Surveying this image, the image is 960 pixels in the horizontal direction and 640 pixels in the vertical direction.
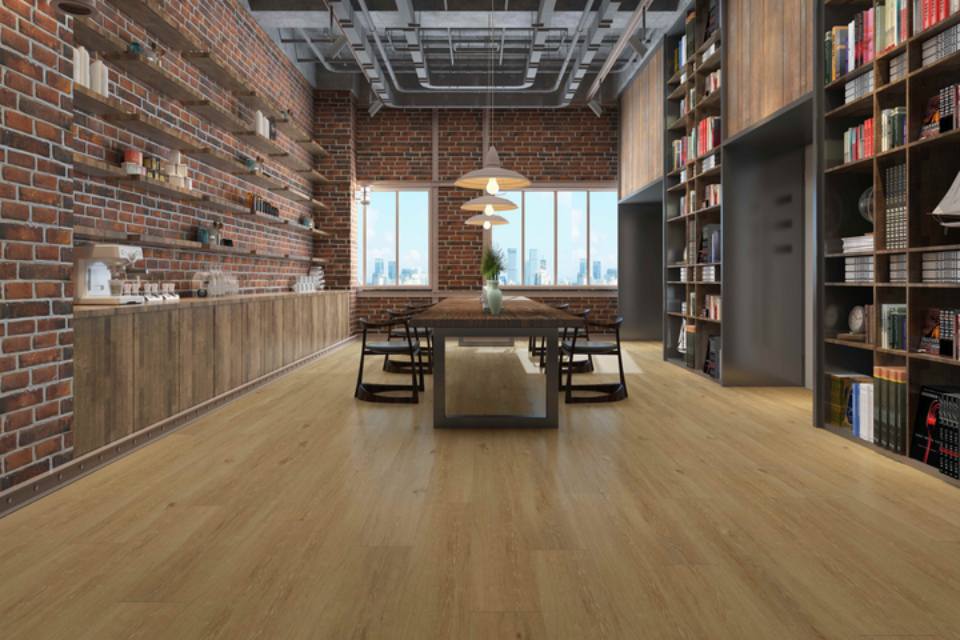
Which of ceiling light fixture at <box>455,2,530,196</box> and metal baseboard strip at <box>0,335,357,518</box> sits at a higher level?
ceiling light fixture at <box>455,2,530,196</box>

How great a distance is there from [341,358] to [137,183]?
416cm

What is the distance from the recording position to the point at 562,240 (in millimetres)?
12000

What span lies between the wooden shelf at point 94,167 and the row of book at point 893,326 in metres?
4.90

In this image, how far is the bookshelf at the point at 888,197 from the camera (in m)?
3.68

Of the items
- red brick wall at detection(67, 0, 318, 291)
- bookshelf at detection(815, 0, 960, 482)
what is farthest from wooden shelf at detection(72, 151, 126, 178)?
bookshelf at detection(815, 0, 960, 482)

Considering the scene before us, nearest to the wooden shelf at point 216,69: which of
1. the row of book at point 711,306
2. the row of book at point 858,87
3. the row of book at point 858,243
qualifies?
the row of book at point 858,87

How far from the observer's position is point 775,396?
6051mm

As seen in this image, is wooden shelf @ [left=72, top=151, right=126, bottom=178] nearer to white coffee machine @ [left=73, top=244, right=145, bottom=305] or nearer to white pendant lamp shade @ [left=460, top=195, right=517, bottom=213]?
Result: white coffee machine @ [left=73, top=244, right=145, bottom=305]

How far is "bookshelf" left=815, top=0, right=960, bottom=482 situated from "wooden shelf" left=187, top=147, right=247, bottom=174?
482cm

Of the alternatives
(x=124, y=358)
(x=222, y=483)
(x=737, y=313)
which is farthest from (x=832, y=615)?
(x=737, y=313)

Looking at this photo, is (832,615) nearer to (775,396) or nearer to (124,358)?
(124,358)

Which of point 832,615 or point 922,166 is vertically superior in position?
point 922,166

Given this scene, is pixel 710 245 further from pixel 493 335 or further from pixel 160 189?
pixel 160 189

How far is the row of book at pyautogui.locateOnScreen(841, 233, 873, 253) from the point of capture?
4148 millimetres
